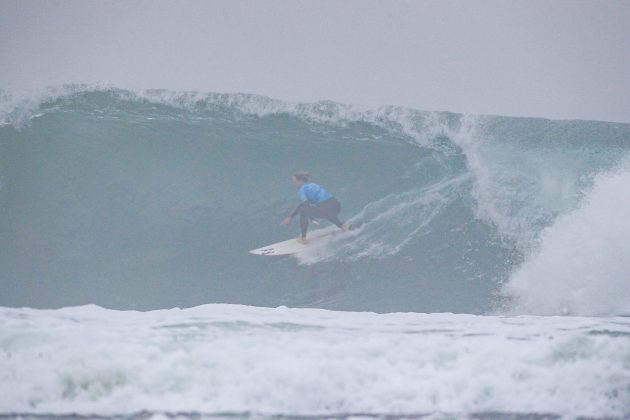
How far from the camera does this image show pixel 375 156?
383cm

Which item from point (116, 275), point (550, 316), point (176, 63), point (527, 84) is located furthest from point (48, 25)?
point (550, 316)

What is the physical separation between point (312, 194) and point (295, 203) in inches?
5.3

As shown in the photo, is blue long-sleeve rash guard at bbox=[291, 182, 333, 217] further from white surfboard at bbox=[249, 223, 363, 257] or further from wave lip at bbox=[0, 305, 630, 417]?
wave lip at bbox=[0, 305, 630, 417]

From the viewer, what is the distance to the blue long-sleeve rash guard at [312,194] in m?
3.59

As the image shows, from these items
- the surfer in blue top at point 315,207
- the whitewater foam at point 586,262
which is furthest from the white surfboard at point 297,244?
the whitewater foam at point 586,262

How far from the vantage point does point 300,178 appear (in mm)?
3703

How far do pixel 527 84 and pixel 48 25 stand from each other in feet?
10.4

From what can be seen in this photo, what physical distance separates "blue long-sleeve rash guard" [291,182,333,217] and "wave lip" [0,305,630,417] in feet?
2.88

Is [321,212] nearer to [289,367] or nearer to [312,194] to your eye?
[312,194]

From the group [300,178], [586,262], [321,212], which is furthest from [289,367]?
[586,262]

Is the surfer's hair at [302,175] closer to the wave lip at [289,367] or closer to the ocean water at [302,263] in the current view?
the ocean water at [302,263]

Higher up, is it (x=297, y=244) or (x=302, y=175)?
(x=302, y=175)

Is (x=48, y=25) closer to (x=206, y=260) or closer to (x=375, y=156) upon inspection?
(x=206, y=260)

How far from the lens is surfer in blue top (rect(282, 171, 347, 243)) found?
3.56 metres
